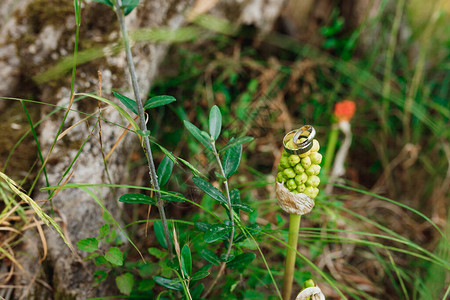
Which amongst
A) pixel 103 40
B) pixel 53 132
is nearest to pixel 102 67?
pixel 103 40

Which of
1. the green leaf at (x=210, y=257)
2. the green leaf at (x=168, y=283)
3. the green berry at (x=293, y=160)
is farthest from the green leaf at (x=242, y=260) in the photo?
the green berry at (x=293, y=160)

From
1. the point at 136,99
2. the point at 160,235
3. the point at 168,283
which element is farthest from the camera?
the point at 160,235

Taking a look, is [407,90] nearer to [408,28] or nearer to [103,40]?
[408,28]

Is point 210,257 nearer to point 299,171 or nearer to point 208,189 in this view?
point 208,189

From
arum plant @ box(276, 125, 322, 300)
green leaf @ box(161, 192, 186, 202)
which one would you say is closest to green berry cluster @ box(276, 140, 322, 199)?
arum plant @ box(276, 125, 322, 300)

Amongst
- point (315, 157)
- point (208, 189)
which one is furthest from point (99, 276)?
point (315, 157)

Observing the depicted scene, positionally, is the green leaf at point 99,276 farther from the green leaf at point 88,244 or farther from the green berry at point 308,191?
the green berry at point 308,191
